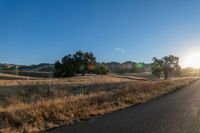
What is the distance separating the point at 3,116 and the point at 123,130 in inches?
165

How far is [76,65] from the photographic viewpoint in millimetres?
94188

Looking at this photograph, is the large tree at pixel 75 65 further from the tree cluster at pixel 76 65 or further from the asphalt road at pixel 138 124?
the asphalt road at pixel 138 124

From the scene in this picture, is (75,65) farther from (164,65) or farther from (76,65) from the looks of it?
(164,65)

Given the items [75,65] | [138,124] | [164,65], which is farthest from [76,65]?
[138,124]

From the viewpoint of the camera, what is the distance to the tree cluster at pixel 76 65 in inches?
3622

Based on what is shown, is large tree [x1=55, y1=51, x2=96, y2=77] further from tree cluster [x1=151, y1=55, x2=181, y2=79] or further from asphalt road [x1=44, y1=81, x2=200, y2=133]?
asphalt road [x1=44, y1=81, x2=200, y2=133]

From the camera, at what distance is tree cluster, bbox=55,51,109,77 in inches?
3622

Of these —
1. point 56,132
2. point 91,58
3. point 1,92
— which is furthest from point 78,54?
point 56,132

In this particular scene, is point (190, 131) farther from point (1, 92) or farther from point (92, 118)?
point (1, 92)

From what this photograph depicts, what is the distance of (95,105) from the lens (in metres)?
15.4

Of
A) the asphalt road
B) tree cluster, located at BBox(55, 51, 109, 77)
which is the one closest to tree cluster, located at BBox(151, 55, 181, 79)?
tree cluster, located at BBox(55, 51, 109, 77)

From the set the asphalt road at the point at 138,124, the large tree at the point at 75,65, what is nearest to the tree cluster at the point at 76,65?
the large tree at the point at 75,65

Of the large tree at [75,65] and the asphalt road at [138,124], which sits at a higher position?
the large tree at [75,65]

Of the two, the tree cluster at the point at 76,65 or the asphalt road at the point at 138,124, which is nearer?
the asphalt road at the point at 138,124
